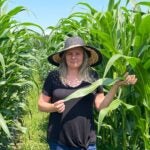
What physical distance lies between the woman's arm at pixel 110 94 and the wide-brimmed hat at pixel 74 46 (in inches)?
9.8

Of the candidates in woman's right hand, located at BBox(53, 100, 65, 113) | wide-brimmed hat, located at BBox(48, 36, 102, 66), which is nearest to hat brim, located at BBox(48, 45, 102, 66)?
wide-brimmed hat, located at BBox(48, 36, 102, 66)

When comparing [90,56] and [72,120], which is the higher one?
[90,56]

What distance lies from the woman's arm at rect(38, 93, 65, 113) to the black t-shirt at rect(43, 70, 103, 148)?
2.2 inches

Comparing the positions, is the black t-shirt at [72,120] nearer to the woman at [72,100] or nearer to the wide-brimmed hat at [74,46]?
the woman at [72,100]

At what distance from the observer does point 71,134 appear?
266 cm

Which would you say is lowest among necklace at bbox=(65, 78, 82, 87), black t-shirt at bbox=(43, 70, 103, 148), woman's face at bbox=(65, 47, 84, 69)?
black t-shirt at bbox=(43, 70, 103, 148)

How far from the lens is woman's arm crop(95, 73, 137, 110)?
2.51 meters

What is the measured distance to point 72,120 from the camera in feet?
8.76

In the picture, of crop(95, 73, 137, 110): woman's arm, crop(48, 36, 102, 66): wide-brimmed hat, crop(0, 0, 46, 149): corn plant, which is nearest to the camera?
crop(95, 73, 137, 110): woman's arm

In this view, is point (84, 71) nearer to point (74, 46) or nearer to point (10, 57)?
point (74, 46)

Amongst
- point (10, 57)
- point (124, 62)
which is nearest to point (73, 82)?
point (124, 62)

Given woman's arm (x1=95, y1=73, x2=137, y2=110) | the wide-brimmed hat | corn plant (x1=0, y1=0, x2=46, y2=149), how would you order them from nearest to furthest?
woman's arm (x1=95, y1=73, x2=137, y2=110) → the wide-brimmed hat → corn plant (x1=0, y1=0, x2=46, y2=149)

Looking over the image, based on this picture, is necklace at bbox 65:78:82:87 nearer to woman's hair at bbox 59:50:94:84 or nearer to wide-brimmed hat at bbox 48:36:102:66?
woman's hair at bbox 59:50:94:84

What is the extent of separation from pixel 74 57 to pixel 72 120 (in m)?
0.41
